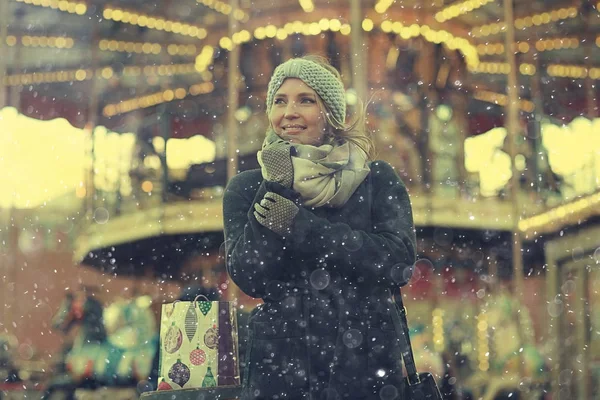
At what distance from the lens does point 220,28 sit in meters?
5.62

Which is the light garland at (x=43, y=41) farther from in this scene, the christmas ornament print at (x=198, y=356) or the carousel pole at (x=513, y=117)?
the christmas ornament print at (x=198, y=356)

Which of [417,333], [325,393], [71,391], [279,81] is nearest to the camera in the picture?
[325,393]

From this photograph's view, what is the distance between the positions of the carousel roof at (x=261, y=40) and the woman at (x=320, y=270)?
3.61 meters

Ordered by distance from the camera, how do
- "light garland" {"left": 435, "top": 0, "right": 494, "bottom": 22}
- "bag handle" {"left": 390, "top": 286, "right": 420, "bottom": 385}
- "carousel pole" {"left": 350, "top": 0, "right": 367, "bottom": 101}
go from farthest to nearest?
1. "light garland" {"left": 435, "top": 0, "right": 494, "bottom": 22}
2. "carousel pole" {"left": 350, "top": 0, "right": 367, "bottom": 101}
3. "bag handle" {"left": 390, "top": 286, "right": 420, "bottom": 385}

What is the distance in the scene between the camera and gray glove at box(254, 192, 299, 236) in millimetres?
1834

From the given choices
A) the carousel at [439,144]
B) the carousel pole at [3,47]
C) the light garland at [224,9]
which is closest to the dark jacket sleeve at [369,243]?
the carousel at [439,144]

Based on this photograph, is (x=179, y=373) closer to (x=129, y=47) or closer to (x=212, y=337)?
(x=212, y=337)

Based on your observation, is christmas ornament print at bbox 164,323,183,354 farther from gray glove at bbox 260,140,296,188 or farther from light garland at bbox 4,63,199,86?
light garland at bbox 4,63,199,86

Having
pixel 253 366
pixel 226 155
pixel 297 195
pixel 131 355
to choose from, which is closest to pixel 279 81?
pixel 297 195

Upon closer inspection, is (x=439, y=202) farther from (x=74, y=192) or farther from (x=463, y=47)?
(x=74, y=192)

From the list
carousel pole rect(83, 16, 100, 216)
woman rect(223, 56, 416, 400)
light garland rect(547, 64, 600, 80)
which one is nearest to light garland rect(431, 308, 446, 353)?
light garland rect(547, 64, 600, 80)

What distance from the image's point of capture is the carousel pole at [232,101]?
18.0ft

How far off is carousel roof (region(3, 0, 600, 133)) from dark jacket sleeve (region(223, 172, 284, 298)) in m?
3.58

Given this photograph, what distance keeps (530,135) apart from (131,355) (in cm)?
298
